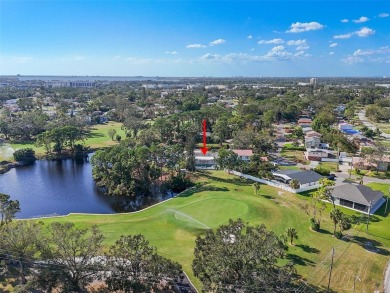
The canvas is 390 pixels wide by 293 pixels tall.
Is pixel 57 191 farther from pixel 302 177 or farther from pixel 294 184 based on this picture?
pixel 302 177

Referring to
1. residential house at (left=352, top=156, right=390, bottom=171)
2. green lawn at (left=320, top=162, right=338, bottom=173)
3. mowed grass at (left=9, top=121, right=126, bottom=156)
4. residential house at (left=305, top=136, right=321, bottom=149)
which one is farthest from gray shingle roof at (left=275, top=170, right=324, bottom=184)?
mowed grass at (left=9, top=121, right=126, bottom=156)

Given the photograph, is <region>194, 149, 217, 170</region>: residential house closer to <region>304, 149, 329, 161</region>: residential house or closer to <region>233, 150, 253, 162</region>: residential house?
<region>233, 150, 253, 162</region>: residential house

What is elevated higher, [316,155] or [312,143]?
[312,143]

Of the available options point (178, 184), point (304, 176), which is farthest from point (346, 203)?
point (178, 184)

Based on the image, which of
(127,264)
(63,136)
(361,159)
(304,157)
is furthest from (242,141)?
(127,264)

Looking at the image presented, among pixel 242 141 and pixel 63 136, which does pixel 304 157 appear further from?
pixel 63 136

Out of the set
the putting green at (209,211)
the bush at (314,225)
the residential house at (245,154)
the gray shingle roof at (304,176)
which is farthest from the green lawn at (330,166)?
the putting green at (209,211)
